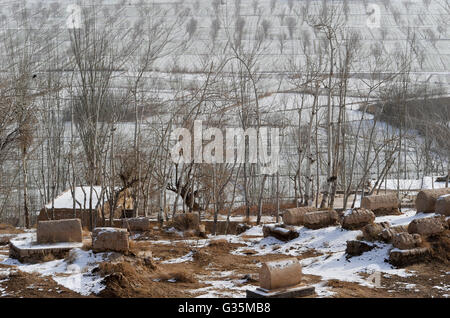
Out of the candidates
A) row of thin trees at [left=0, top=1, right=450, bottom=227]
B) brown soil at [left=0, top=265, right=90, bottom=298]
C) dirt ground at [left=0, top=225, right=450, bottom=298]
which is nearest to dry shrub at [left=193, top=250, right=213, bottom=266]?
dirt ground at [left=0, top=225, right=450, bottom=298]

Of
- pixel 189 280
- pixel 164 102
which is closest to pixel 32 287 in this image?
pixel 189 280

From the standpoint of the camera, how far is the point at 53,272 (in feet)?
30.7

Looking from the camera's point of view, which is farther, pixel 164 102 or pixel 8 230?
pixel 164 102

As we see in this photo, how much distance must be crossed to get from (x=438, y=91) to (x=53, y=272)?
31583 mm

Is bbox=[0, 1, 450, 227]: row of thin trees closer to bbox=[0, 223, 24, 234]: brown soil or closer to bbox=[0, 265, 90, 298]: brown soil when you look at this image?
bbox=[0, 223, 24, 234]: brown soil

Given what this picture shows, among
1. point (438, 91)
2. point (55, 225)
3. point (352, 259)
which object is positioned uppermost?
point (438, 91)

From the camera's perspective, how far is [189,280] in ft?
29.0

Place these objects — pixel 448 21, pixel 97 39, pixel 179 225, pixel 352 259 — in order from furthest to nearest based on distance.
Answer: pixel 448 21, pixel 97 39, pixel 179 225, pixel 352 259

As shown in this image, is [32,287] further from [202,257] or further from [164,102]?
[164,102]

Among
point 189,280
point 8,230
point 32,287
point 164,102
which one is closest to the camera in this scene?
point 32,287

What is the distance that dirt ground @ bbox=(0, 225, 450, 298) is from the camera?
7.94 m
